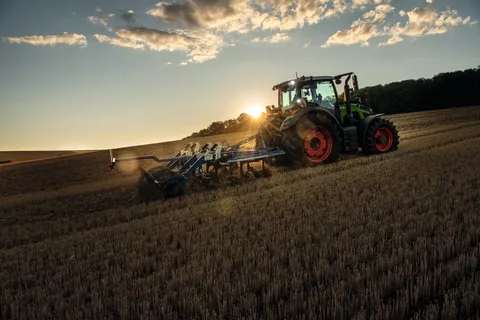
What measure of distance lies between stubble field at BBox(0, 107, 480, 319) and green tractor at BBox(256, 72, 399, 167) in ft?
10.2

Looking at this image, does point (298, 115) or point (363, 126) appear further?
point (363, 126)

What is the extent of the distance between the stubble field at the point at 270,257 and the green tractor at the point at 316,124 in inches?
122

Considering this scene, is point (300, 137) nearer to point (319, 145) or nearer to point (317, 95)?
point (319, 145)

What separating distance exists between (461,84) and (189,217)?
187ft

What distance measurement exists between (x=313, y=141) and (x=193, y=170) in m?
4.10

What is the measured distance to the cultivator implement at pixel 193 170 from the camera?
25.8 ft

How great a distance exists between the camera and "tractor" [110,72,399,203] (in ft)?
29.7

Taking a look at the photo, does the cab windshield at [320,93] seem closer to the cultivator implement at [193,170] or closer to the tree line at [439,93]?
the cultivator implement at [193,170]

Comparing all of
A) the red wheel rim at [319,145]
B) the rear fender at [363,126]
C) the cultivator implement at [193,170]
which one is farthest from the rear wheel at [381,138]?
the cultivator implement at [193,170]

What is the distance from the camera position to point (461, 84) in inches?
1993

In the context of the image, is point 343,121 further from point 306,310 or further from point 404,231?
point 306,310

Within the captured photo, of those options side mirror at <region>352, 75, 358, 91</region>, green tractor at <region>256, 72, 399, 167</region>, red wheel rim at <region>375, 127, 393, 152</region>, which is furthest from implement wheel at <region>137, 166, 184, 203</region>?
red wheel rim at <region>375, 127, 393, 152</region>

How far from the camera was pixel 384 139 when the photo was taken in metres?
12.3

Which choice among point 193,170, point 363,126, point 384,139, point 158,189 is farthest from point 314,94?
point 158,189
